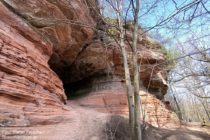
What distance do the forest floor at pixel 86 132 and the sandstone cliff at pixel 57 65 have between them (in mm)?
281

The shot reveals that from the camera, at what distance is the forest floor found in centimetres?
569

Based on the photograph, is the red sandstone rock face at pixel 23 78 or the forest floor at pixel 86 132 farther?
the red sandstone rock face at pixel 23 78

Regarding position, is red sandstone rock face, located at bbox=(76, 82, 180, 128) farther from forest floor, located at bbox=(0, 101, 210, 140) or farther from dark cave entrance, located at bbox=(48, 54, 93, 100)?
forest floor, located at bbox=(0, 101, 210, 140)

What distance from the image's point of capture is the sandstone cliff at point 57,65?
257 inches

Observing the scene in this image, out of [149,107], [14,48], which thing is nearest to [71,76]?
[149,107]

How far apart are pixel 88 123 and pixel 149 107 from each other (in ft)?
19.2

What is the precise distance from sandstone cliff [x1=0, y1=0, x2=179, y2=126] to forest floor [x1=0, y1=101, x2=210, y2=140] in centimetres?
28

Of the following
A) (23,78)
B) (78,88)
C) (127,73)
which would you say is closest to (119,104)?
(78,88)

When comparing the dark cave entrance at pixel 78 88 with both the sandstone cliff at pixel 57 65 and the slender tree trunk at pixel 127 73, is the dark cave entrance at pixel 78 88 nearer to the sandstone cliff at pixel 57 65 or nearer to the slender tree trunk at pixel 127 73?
the sandstone cliff at pixel 57 65

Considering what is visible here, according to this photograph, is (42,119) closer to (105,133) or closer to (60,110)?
(60,110)

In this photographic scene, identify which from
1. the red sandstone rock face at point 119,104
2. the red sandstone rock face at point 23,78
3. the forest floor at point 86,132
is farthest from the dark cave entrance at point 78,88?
the red sandstone rock face at point 23,78

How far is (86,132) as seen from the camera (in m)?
8.01

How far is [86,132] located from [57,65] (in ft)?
22.1

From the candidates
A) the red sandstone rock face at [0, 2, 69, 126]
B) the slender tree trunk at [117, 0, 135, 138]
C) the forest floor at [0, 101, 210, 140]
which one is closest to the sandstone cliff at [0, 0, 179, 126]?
the red sandstone rock face at [0, 2, 69, 126]
